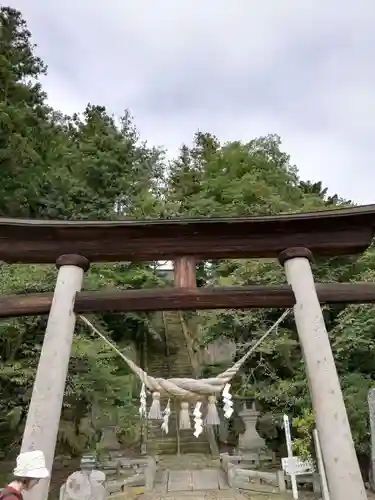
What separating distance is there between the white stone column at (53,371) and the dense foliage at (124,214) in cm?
494

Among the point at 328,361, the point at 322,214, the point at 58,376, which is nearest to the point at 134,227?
the point at 58,376

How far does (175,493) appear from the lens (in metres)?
8.73

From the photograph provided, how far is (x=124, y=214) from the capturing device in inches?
723

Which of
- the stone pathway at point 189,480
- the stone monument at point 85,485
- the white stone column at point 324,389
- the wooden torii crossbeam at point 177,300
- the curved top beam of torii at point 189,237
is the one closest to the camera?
the white stone column at point 324,389

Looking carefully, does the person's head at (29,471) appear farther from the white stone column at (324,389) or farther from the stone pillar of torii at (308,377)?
the white stone column at (324,389)

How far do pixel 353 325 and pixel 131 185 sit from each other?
12.3 metres

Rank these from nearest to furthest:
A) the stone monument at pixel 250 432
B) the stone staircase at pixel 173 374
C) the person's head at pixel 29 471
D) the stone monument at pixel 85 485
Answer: the person's head at pixel 29 471, the stone monument at pixel 85 485, the stone monument at pixel 250 432, the stone staircase at pixel 173 374

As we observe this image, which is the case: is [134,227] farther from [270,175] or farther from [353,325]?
[270,175]

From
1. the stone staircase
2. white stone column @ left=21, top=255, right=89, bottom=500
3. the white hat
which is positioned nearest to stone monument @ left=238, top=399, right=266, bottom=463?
the stone staircase

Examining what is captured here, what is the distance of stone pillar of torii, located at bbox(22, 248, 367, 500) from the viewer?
11.2ft

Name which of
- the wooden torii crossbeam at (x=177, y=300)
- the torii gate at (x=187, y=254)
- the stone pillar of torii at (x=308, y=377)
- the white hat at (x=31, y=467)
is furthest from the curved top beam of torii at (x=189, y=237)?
the white hat at (x=31, y=467)

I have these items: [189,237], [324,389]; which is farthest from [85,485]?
[324,389]

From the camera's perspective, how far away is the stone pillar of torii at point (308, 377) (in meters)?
3.41

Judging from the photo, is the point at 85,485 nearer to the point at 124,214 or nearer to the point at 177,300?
the point at 177,300
